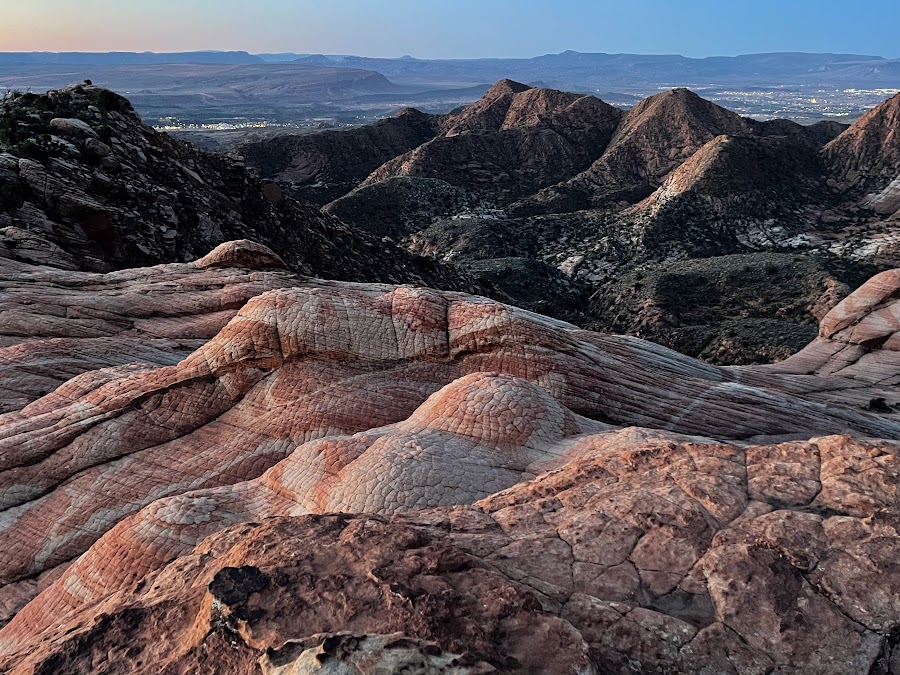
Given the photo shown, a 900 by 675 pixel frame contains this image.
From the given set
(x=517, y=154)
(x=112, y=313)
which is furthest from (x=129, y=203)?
(x=517, y=154)

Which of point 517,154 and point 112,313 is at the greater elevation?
point 112,313

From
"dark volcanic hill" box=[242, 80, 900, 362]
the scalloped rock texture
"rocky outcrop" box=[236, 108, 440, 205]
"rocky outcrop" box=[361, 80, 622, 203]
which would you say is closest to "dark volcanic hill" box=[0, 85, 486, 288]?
the scalloped rock texture

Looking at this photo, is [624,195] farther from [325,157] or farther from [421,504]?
[421,504]

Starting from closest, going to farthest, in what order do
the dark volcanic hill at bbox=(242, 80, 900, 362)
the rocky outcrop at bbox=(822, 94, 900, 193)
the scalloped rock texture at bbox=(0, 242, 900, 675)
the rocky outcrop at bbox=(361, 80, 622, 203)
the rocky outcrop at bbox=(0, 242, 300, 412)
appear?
the scalloped rock texture at bbox=(0, 242, 900, 675) < the rocky outcrop at bbox=(0, 242, 300, 412) < the dark volcanic hill at bbox=(242, 80, 900, 362) < the rocky outcrop at bbox=(822, 94, 900, 193) < the rocky outcrop at bbox=(361, 80, 622, 203)

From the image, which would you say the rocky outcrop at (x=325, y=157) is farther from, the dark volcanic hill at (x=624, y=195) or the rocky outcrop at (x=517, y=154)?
the rocky outcrop at (x=517, y=154)

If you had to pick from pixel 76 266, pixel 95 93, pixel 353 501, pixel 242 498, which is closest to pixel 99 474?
pixel 242 498

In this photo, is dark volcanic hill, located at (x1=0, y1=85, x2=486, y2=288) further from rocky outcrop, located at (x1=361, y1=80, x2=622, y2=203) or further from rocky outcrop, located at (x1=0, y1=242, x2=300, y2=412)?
rocky outcrop, located at (x1=361, y1=80, x2=622, y2=203)
